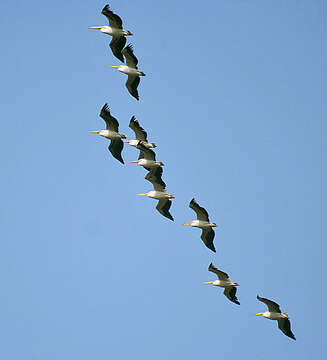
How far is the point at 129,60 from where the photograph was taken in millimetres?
58562

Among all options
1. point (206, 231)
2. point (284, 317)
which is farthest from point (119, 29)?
point (284, 317)

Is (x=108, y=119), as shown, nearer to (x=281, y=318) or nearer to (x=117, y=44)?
(x=117, y=44)

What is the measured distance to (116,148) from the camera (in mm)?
57375

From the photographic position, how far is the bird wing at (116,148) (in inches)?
2258

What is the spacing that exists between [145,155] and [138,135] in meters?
2.18

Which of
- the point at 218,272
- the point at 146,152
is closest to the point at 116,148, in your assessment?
the point at 146,152

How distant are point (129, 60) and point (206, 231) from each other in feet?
29.0

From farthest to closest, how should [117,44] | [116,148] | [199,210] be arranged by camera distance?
[199,210]
[117,44]
[116,148]

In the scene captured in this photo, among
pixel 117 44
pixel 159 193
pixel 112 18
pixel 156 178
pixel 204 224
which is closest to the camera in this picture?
pixel 112 18

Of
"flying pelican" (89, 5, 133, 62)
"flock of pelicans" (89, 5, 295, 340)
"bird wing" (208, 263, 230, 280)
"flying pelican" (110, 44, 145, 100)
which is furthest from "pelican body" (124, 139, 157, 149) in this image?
"bird wing" (208, 263, 230, 280)

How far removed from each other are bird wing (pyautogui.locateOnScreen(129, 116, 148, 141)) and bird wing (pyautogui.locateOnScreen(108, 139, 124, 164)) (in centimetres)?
180

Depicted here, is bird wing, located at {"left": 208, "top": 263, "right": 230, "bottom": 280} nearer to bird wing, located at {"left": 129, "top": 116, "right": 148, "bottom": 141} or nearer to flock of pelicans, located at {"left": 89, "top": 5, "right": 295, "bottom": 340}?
flock of pelicans, located at {"left": 89, "top": 5, "right": 295, "bottom": 340}

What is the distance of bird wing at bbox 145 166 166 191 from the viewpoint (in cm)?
5816

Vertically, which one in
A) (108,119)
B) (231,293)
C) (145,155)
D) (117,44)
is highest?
(117,44)
